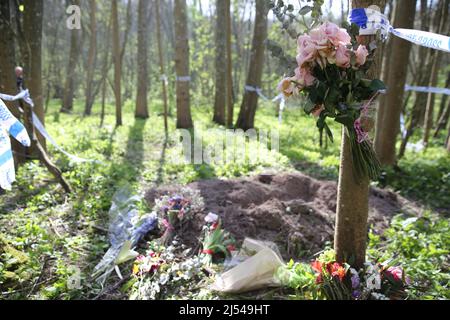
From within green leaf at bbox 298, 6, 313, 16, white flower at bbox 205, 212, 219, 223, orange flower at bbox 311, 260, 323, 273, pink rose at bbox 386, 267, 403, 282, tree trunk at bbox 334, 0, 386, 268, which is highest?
green leaf at bbox 298, 6, 313, 16

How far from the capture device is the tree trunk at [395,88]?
617 centimetres

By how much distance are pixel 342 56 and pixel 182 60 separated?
827 cm

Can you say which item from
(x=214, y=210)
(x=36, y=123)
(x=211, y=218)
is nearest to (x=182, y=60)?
(x=36, y=123)

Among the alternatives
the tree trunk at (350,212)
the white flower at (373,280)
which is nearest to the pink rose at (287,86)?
the tree trunk at (350,212)

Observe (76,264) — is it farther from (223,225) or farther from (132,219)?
(223,225)

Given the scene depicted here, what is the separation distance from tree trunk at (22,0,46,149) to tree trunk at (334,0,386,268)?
5.24 metres

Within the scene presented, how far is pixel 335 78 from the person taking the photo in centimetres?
244

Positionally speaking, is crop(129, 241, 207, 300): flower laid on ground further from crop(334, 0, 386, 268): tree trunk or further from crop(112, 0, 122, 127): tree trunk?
crop(112, 0, 122, 127): tree trunk

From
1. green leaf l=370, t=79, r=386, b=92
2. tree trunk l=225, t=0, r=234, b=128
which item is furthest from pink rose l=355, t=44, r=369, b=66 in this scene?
tree trunk l=225, t=0, r=234, b=128

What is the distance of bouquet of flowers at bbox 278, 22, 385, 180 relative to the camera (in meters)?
2.35

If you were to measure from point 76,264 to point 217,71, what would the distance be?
363 inches

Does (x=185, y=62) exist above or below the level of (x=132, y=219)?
above
